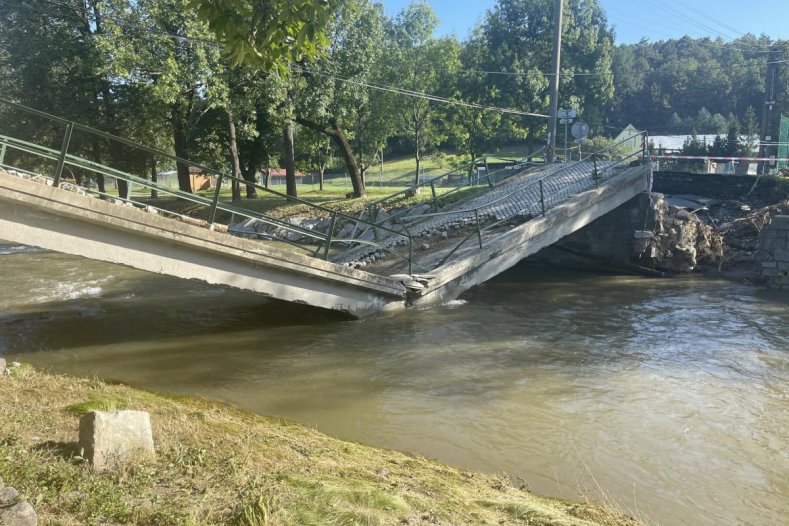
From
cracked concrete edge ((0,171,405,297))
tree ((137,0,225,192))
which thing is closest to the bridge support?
cracked concrete edge ((0,171,405,297))

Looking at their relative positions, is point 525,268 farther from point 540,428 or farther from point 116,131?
point 116,131

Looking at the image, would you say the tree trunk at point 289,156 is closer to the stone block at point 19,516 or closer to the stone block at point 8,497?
the stone block at point 8,497

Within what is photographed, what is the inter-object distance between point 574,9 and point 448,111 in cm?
1266

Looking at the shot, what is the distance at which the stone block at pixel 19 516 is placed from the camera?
2906 mm

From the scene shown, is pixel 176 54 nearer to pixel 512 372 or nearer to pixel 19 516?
pixel 512 372

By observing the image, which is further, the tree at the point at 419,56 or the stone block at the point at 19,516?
the tree at the point at 419,56

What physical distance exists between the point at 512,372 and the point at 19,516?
24.2 ft

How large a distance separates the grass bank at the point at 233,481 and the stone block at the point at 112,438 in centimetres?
10

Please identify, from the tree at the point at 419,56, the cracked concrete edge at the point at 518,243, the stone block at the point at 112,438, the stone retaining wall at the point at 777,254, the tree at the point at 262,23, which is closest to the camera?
the stone block at the point at 112,438

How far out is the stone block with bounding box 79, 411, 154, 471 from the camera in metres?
3.99

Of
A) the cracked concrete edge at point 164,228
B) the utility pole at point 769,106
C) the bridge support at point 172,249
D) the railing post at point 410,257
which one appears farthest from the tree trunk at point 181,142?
the utility pole at point 769,106

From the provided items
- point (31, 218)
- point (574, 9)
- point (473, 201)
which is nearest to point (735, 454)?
point (31, 218)

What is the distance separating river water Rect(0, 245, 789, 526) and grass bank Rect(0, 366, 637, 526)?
1198mm

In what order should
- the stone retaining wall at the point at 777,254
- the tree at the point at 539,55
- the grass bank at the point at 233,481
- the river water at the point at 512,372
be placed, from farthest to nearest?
the tree at the point at 539,55 → the stone retaining wall at the point at 777,254 → the river water at the point at 512,372 → the grass bank at the point at 233,481
